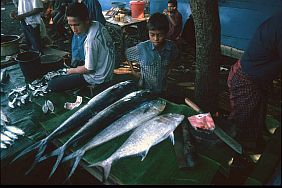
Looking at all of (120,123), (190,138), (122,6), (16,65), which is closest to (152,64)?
(120,123)

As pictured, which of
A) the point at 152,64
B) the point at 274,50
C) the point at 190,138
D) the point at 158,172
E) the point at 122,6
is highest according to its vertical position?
the point at 122,6

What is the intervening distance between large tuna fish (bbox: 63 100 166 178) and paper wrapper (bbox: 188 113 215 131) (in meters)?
0.58

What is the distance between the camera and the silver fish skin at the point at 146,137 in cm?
300

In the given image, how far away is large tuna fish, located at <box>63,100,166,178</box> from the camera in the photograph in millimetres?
3178

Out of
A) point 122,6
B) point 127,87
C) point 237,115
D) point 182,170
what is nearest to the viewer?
point 182,170

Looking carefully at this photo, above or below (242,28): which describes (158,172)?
below

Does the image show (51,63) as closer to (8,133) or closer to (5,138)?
(8,133)

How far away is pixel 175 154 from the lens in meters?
2.99

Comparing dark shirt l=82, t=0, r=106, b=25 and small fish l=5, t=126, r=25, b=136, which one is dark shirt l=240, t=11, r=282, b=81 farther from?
dark shirt l=82, t=0, r=106, b=25

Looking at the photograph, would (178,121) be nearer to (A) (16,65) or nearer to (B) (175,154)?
(B) (175,154)

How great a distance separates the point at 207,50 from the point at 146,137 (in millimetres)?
1988

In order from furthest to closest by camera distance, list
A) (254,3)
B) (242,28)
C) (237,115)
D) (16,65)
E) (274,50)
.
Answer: (242,28) < (254,3) < (16,65) < (237,115) < (274,50)

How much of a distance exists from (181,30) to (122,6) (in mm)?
2274

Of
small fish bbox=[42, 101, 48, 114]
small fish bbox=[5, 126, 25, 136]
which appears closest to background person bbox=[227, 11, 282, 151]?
small fish bbox=[42, 101, 48, 114]
